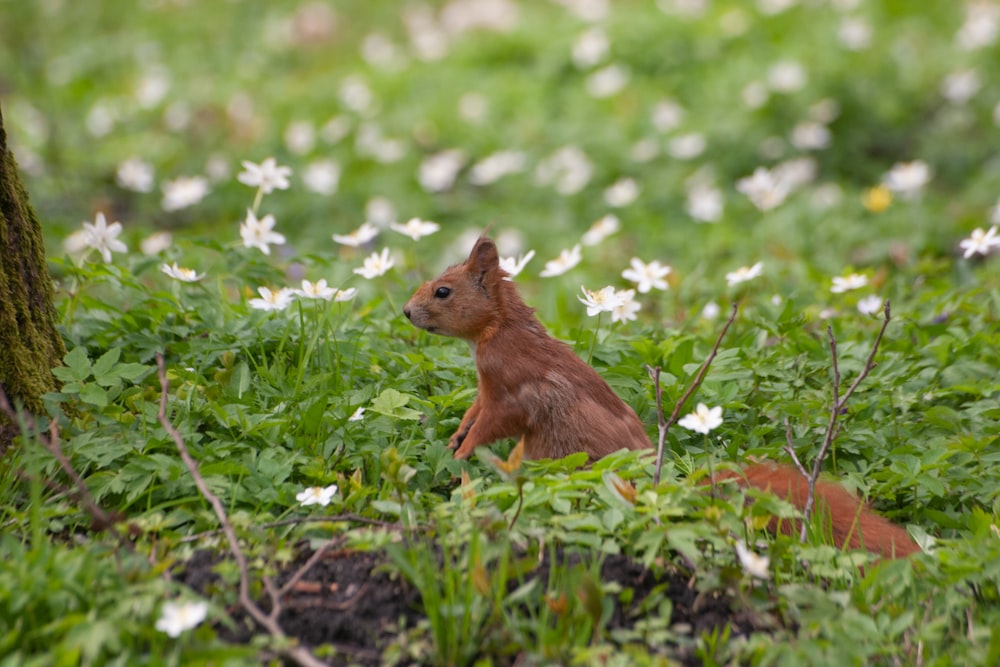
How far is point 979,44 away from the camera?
7.80 metres

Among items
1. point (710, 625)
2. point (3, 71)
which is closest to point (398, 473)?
point (710, 625)

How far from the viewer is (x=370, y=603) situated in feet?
8.05

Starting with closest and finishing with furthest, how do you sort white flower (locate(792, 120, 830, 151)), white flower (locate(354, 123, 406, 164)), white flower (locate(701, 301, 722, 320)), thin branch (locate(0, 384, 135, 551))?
thin branch (locate(0, 384, 135, 551)) → white flower (locate(701, 301, 722, 320)) → white flower (locate(792, 120, 830, 151)) → white flower (locate(354, 123, 406, 164))

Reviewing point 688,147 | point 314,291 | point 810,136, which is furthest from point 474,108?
point 314,291

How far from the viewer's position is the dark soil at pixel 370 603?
2367mm

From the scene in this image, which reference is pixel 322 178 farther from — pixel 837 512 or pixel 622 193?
pixel 837 512

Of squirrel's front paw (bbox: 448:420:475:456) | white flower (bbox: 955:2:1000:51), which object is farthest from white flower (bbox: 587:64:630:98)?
squirrel's front paw (bbox: 448:420:475:456)

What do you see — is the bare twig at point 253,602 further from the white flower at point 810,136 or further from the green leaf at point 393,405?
the white flower at point 810,136

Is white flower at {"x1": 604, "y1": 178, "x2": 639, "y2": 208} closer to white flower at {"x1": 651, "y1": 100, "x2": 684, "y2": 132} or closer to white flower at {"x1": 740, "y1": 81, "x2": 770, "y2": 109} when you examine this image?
white flower at {"x1": 651, "y1": 100, "x2": 684, "y2": 132}

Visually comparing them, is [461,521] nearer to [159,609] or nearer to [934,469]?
[159,609]

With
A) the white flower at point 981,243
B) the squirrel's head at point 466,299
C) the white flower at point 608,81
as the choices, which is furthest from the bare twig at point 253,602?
the white flower at point 608,81

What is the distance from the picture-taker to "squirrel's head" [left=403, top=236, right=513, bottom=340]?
10.8 feet

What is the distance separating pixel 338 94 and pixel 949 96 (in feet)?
14.6

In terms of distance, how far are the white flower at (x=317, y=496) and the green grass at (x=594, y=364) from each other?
8 centimetres
